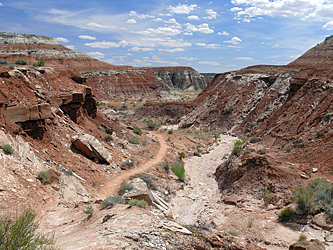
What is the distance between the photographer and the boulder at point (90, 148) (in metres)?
12.8

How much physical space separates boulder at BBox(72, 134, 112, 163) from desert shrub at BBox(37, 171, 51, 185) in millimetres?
4506

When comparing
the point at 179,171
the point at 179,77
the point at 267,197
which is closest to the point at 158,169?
the point at 179,171

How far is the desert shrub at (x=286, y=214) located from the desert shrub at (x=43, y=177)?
28.9 ft

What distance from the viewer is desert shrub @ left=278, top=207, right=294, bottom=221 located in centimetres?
794

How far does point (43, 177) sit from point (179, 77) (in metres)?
97.7

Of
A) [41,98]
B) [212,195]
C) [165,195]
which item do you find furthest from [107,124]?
[212,195]

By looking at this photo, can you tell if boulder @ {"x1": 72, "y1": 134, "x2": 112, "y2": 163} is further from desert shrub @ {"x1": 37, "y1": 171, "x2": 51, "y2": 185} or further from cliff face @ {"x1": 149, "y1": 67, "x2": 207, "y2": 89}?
cliff face @ {"x1": 149, "y1": 67, "x2": 207, "y2": 89}

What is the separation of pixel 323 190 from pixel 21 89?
14.1 metres

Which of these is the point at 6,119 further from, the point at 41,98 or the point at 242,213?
the point at 242,213

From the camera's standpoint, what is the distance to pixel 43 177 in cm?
821

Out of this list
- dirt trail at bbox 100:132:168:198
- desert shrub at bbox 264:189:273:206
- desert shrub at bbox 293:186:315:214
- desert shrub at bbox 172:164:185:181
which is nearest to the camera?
desert shrub at bbox 293:186:315:214

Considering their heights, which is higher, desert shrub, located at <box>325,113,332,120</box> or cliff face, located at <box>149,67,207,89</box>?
cliff face, located at <box>149,67,207,89</box>

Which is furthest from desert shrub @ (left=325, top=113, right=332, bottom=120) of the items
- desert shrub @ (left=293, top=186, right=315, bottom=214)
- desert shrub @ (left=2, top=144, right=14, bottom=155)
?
desert shrub @ (left=2, top=144, right=14, bottom=155)

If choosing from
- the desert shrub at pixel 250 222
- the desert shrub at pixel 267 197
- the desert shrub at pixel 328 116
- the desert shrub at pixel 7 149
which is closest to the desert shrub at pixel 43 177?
the desert shrub at pixel 7 149
